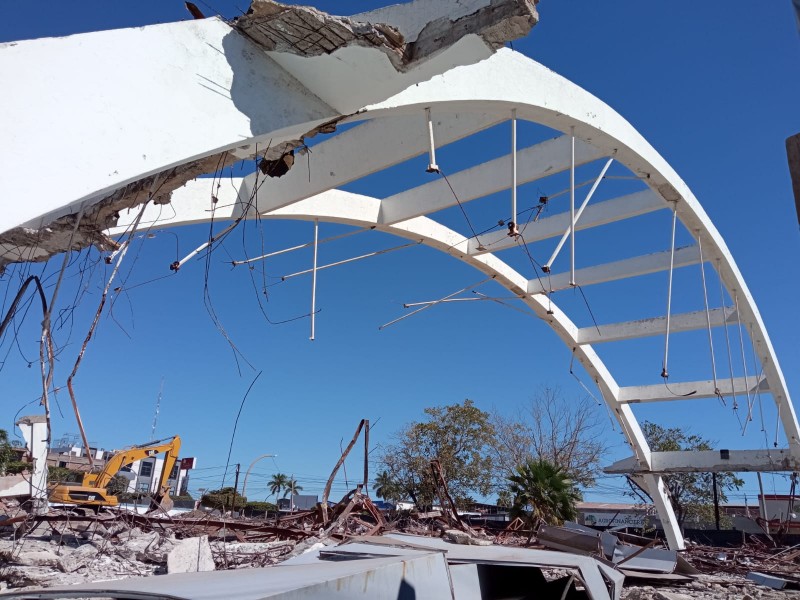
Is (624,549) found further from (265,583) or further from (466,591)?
(265,583)

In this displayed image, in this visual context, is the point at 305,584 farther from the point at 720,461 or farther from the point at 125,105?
the point at 720,461

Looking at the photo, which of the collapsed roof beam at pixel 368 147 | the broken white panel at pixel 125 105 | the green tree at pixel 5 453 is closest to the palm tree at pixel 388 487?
the green tree at pixel 5 453

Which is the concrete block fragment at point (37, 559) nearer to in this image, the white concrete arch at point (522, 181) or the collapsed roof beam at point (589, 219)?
the white concrete arch at point (522, 181)

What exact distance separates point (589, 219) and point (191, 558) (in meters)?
10.7

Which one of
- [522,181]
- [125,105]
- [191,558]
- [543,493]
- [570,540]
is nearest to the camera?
[125,105]

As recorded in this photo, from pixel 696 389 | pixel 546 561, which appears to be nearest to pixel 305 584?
pixel 546 561

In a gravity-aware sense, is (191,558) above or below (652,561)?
above

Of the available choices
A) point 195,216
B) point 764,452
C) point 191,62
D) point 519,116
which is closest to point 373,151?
point 519,116

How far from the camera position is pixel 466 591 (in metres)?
4.09

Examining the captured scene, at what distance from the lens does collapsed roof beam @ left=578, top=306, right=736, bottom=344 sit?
16.8 meters

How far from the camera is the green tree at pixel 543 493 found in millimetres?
21906

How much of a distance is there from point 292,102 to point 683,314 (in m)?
14.5

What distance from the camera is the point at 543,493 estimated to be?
2206cm

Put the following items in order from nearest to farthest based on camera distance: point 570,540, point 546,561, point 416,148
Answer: point 546,561, point 570,540, point 416,148
